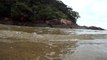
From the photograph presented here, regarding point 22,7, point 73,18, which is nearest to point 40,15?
point 22,7

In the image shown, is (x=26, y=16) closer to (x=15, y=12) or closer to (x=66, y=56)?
(x=15, y=12)

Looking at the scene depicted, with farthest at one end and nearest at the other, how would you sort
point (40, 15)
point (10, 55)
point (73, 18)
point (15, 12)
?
point (73, 18) < point (40, 15) < point (15, 12) < point (10, 55)

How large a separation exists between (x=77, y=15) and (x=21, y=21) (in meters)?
22.0

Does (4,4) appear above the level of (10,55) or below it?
above

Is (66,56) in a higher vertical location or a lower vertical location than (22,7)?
lower

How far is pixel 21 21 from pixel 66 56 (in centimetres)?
4090

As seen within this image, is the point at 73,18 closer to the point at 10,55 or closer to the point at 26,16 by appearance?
the point at 26,16

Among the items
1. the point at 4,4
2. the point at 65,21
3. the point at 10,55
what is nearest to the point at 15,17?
the point at 4,4

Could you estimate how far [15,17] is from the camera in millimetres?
48469

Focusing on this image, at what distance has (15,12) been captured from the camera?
157 ft

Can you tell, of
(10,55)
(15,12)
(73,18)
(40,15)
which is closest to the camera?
(10,55)

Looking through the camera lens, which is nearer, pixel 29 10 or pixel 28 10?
pixel 28 10

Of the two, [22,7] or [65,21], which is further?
[65,21]

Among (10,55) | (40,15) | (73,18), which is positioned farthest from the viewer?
(73,18)
